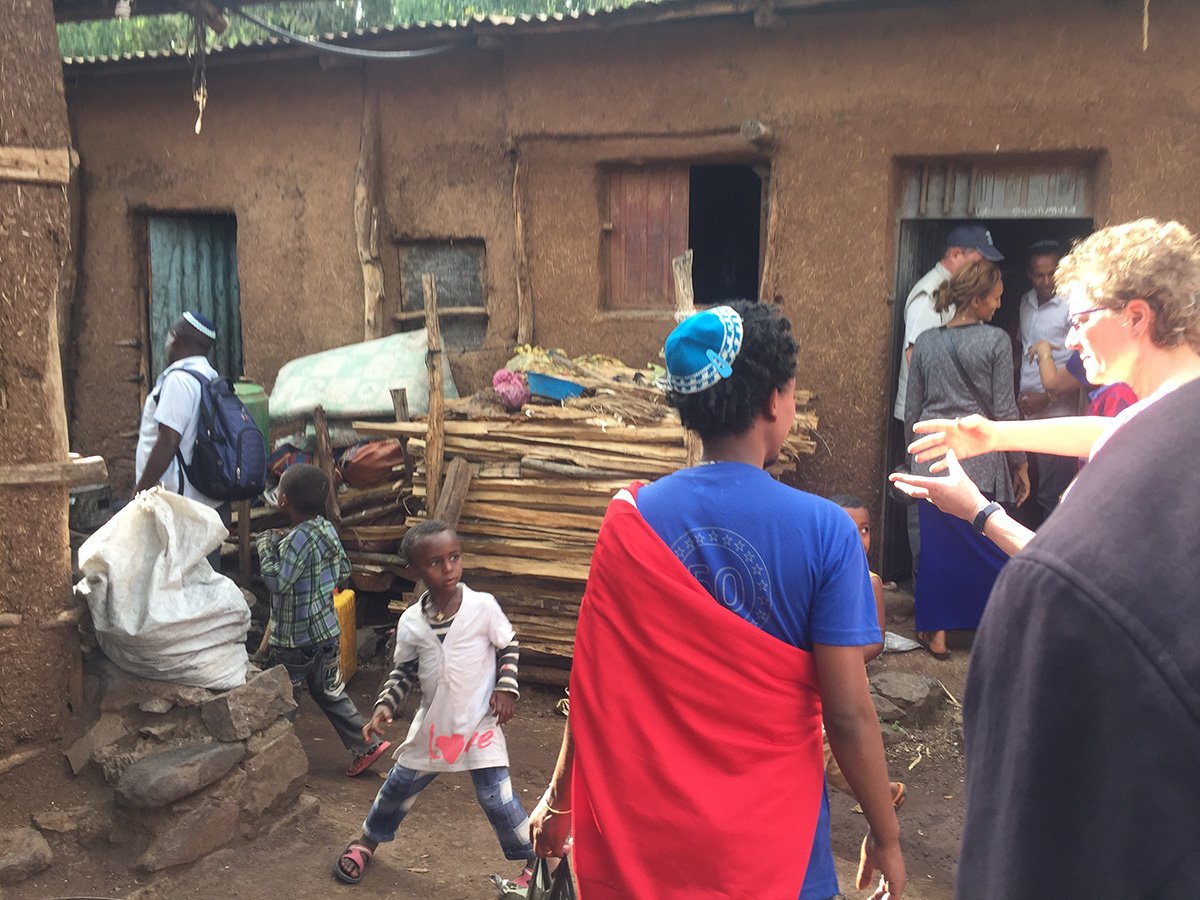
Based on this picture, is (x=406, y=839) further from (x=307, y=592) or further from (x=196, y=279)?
(x=196, y=279)

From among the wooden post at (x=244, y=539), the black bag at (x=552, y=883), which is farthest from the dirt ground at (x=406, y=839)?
the black bag at (x=552, y=883)

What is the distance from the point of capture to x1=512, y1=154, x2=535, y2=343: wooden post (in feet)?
24.7

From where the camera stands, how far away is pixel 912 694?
574 cm

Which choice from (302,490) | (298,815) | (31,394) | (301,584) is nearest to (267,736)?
(298,815)

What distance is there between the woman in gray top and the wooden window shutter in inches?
77.2

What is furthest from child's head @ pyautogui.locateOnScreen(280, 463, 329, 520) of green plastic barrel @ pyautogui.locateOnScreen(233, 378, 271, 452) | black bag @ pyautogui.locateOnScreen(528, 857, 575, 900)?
green plastic barrel @ pyautogui.locateOnScreen(233, 378, 271, 452)

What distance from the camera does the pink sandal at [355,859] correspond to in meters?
4.10

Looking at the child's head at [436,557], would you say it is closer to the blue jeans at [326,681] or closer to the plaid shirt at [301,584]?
the plaid shirt at [301,584]

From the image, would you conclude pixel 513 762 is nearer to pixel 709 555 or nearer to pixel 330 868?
pixel 330 868

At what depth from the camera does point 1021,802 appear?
94 centimetres

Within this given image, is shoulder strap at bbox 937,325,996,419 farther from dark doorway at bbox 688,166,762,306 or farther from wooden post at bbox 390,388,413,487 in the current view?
dark doorway at bbox 688,166,762,306

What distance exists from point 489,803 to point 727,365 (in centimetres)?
234

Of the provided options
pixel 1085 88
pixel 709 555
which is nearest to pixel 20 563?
pixel 709 555

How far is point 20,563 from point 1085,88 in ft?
19.1
